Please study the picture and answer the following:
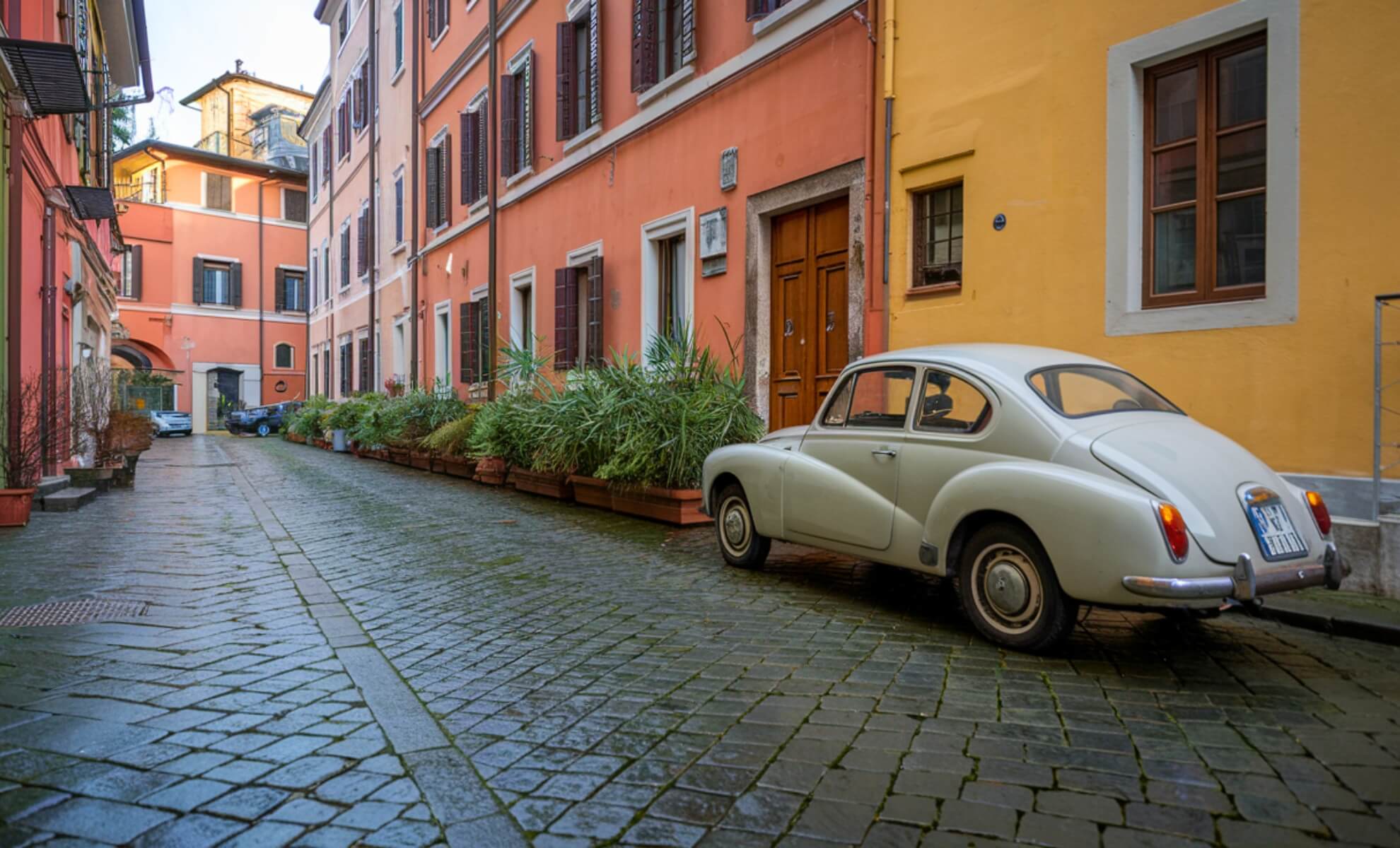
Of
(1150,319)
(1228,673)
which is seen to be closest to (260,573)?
(1228,673)

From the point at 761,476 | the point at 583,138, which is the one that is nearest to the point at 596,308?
the point at 583,138

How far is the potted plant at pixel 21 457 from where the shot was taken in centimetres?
838

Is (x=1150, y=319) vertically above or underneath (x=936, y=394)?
above

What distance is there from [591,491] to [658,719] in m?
6.81

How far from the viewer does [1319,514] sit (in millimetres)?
4324

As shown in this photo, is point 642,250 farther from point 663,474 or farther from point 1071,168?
point 1071,168

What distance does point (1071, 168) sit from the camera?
7.04m

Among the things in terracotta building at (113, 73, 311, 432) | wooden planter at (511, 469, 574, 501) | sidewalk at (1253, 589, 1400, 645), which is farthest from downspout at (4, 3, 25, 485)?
terracotta building at (113, 73, 311, 432)

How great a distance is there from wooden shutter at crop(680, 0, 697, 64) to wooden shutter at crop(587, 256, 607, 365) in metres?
3.20

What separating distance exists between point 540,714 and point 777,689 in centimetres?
93

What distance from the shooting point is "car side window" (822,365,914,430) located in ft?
17.4

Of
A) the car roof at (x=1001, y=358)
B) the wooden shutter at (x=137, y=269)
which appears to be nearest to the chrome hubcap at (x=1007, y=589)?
the car roof at (x=1001, y=358)

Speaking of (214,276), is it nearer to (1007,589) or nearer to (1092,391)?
(1092,391)

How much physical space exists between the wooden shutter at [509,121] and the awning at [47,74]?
7879 mm
